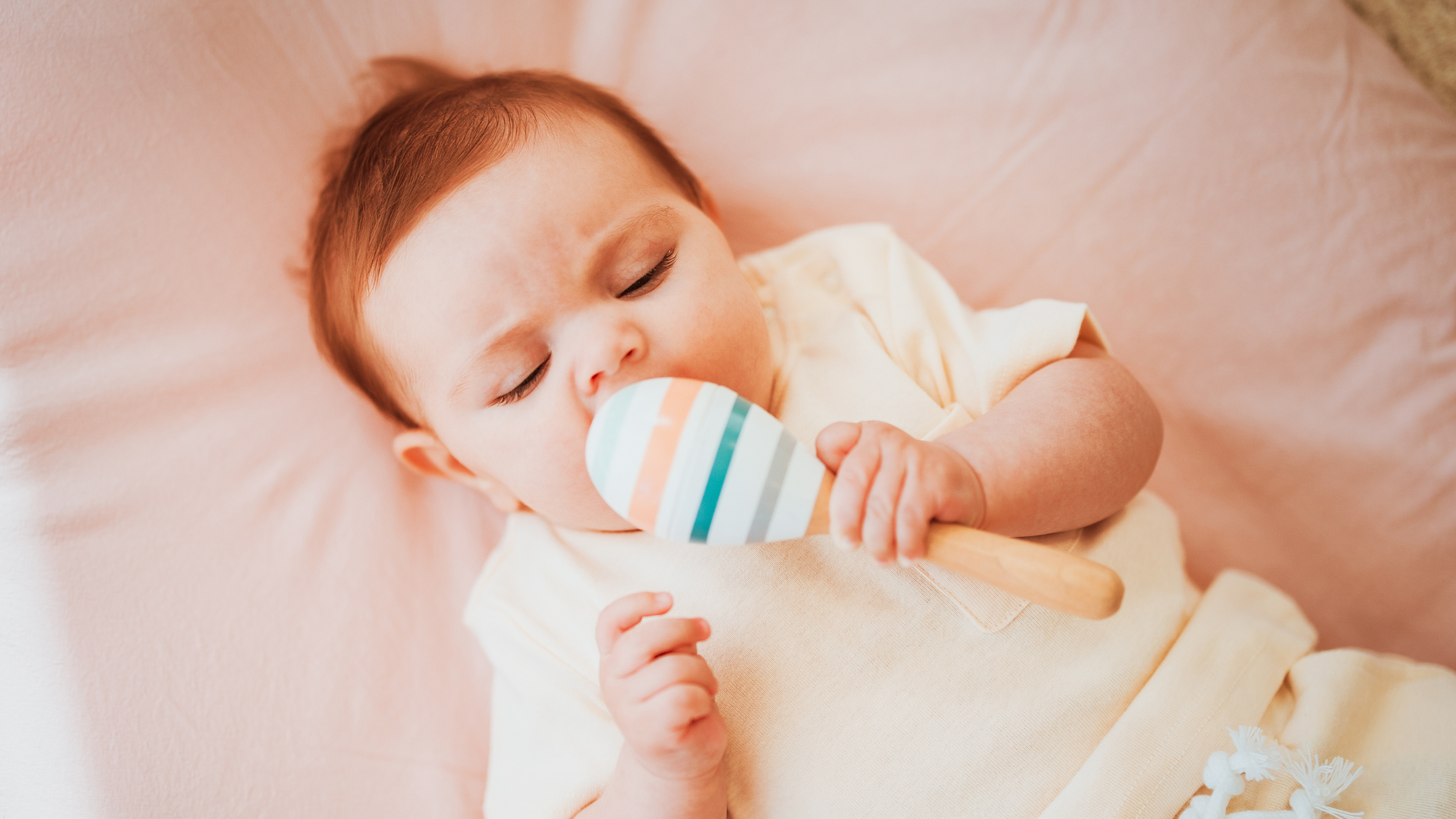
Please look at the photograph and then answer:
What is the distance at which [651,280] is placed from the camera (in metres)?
0.83

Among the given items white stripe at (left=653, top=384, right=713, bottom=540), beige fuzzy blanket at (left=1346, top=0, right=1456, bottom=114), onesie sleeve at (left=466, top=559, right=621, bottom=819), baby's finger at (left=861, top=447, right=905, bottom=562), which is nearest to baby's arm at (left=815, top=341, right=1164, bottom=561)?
baby's finger at (left=861, top=447, right=905, bottom=562)

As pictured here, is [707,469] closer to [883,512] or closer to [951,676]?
[883,512]

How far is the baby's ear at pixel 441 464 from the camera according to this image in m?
0.99

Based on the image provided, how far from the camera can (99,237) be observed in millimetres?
959

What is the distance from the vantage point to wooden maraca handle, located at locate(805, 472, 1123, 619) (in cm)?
57

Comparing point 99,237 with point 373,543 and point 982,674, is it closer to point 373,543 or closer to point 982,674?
point 373,543

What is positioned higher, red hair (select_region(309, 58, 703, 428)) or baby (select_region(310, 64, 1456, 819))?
red hair (select_region(309, 58, 703, 428))


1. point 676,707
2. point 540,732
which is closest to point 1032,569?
point 676,707

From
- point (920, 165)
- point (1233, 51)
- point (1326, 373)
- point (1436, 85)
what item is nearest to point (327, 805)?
point (920, 165)

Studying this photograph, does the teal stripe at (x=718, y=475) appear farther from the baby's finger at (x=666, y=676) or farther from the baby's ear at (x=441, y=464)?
the baby's ear at (x=441, y=464)

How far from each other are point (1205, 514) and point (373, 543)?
1157mm

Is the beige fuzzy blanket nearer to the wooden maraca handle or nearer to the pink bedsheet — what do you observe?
the pink bedsheet

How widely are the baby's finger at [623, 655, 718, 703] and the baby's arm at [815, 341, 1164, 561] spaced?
0.65ft

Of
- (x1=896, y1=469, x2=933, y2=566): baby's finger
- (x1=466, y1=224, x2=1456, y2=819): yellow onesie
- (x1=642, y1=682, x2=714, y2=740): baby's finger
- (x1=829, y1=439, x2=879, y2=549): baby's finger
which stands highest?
(x1=829, y1=439, x2=879, y2=549): baby's finger
